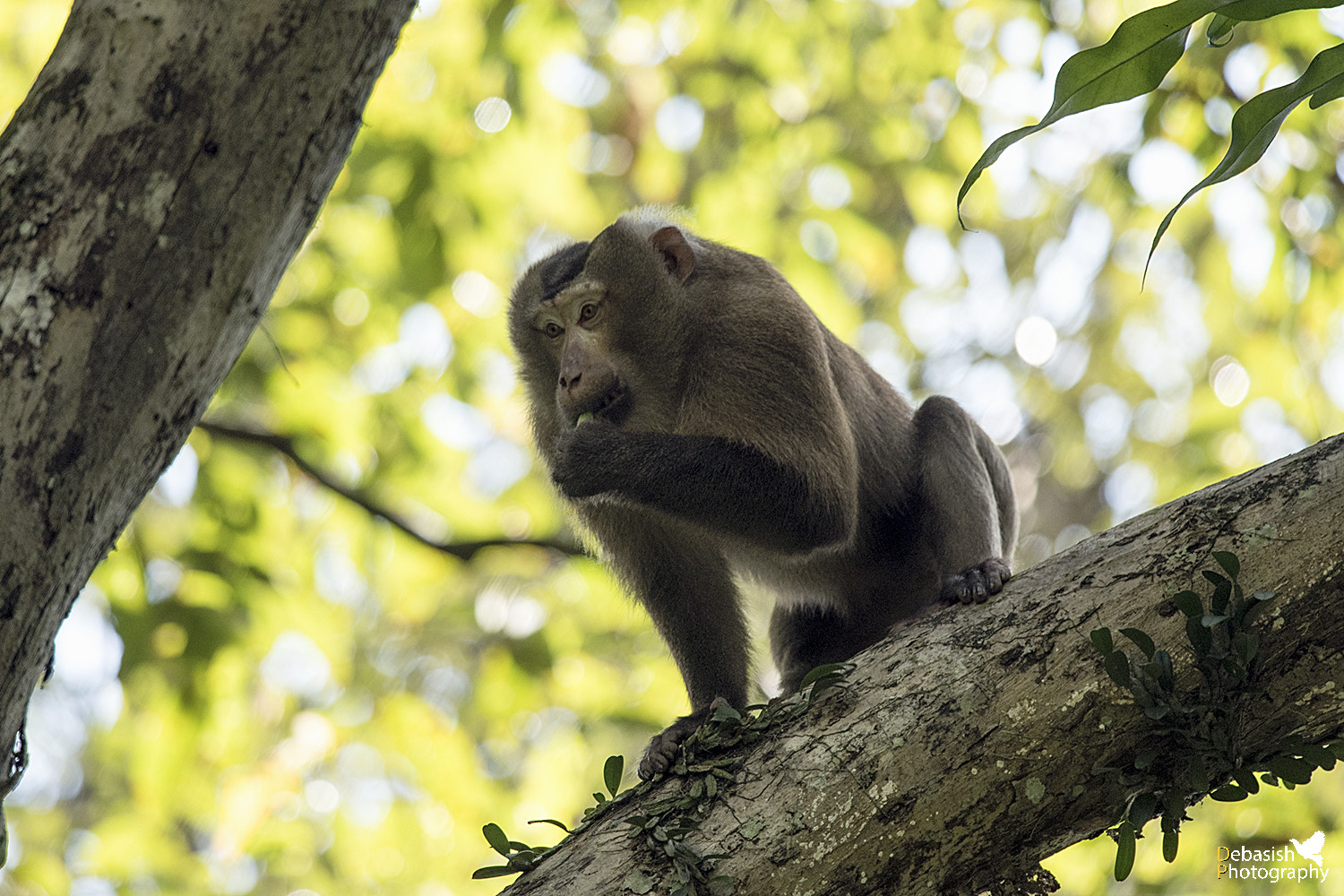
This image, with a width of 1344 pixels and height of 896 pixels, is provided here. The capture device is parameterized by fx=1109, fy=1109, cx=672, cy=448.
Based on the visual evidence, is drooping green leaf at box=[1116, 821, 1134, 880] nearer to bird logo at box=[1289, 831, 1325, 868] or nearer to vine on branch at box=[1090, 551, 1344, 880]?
vine on branch at box=[1090, 551, 1344, 880]

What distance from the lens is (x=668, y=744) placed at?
3.80 m

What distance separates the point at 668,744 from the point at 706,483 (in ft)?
3.40

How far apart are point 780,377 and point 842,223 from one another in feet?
13.1

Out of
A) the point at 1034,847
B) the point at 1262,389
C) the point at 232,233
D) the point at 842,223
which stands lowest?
the point at 1034,847

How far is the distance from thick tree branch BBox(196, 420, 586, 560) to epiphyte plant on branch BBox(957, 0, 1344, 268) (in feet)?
14.4

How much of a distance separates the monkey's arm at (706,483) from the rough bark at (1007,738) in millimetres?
1501

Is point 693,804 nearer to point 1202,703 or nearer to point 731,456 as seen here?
point 1202,703

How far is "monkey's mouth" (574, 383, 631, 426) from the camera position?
4801 mm

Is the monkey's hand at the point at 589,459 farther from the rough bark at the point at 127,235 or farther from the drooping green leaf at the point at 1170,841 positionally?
the drooping green leaf at the point at 1170,841

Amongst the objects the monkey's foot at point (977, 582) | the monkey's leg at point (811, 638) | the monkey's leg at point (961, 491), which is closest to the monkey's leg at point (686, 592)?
the monkey's leg at point (811, 638)

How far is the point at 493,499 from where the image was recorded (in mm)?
8711

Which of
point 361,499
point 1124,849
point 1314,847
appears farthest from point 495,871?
point 1314,847

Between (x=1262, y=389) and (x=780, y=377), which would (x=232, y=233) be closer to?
(x=780, y=377)

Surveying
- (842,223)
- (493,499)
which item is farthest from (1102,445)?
(493,499)
